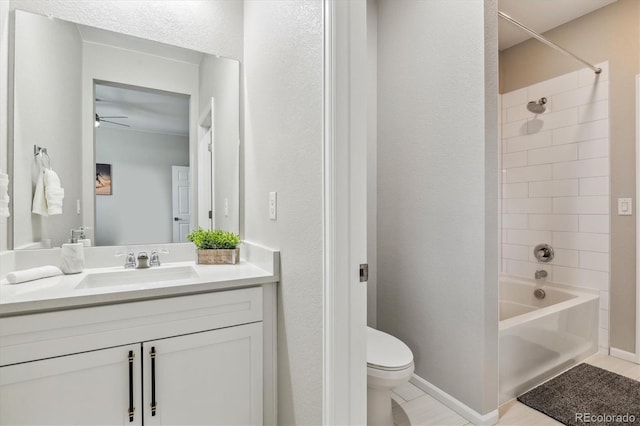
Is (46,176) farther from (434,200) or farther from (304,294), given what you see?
(434,200)

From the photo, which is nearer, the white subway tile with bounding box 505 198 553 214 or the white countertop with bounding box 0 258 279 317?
the white countertop with bounding box 0 258 279 317

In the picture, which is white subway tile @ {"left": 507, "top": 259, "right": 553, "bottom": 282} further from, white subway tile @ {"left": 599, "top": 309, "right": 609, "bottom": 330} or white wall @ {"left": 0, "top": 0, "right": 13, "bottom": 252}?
white wall @ {"left": 0, "top": 0, "right": 13, "bottom": 252}

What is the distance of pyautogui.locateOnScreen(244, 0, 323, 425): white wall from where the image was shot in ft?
3.88

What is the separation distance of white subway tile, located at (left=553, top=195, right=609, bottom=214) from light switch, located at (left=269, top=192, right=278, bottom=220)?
2.48 m

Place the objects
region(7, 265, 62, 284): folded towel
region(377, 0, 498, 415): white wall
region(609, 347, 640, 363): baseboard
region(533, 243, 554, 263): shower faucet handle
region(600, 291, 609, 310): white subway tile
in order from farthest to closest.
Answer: region(533, 243, 554, 263): shower faucet handle < region(600, 291, 609, 310): white subway tile < region(609, 347, 640, 363): baseboard < region(377, 0, 498, 415): white wall < region(7, 265, 62, 284): folded towel

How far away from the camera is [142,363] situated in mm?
1252

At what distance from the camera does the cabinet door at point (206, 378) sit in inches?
50.4

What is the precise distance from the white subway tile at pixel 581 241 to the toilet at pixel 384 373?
1895 mm

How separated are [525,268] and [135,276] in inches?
119

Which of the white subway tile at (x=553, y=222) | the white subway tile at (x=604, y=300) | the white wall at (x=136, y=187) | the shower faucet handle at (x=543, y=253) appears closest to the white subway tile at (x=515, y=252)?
the shower faucet handle at (x=543, y=253)

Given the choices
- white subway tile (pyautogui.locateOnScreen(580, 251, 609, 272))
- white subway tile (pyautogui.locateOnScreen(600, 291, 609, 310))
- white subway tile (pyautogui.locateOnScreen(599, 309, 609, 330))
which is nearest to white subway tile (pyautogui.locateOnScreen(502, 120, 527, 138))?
white subway tile (pyautogui.locateOnScreen(580, 251, 609, 272))

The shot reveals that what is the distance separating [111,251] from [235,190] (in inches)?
28.1

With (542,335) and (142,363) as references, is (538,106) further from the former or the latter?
(142,363)

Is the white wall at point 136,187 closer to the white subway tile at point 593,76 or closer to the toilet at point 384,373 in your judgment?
the toilet at point 384,373
